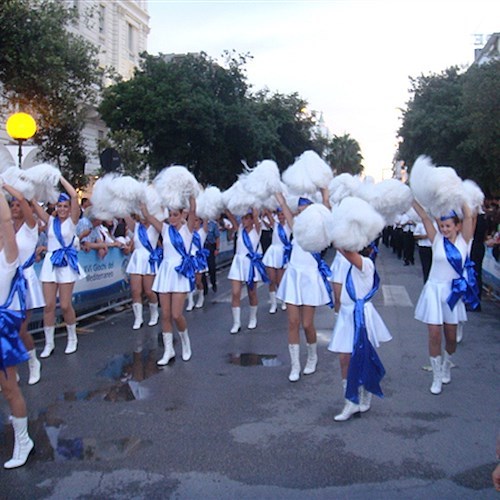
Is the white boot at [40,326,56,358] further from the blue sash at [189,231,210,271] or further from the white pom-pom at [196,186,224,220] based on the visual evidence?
the white pom-pom at [196,186,224,220]

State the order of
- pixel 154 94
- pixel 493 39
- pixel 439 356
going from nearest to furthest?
pixel 439 356
pixel 154 94
pixel 493 39

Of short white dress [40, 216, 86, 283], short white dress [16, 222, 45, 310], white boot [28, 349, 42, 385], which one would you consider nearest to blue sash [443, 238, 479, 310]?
short white dress [16, 222, 45, 310]

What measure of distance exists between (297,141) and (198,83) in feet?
45.4

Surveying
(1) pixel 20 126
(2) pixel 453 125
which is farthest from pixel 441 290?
(2) pixel 453 125

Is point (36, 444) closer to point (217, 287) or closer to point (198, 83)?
point (217, 287)

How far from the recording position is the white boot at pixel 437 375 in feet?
19.2

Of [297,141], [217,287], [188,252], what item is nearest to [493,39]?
[297,141]

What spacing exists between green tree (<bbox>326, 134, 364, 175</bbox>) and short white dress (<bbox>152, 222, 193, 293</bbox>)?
76.3 m

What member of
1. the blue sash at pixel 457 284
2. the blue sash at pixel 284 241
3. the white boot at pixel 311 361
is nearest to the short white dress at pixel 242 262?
the blue sash at pixel 284 241

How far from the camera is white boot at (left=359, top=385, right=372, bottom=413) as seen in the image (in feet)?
17.7

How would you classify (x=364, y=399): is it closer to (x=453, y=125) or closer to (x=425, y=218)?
(x=425, y=218)

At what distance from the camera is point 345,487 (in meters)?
3.93

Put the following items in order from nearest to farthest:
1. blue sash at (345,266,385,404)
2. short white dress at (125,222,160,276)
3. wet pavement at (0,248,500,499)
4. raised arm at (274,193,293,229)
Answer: wet pavement at (0,248,500,499), blue sash at (345,266,385,404), raised arm at (274,193,293,229), short white dress at (125,222,160,276)

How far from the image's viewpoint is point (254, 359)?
7.37 meters
